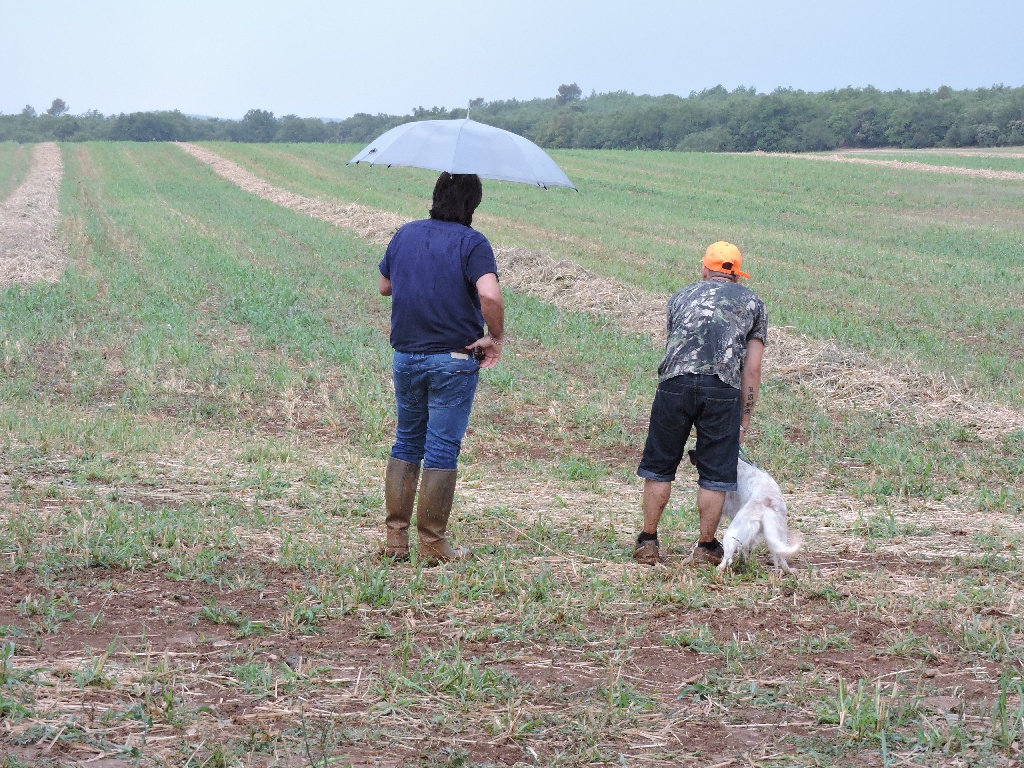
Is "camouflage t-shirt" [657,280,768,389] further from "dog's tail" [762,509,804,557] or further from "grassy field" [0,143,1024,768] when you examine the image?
"grassy field" [0,143,1024,768]

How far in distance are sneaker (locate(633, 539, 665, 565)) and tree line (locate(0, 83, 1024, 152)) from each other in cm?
4125

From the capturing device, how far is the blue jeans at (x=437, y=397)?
5.11 metres

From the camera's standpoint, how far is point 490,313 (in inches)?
200

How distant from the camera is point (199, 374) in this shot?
9.98m

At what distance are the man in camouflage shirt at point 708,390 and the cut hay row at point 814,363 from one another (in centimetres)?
428

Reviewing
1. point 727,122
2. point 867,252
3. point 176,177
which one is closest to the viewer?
point 867,252

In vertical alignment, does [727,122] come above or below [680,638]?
above

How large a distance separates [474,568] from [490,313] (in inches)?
49.4

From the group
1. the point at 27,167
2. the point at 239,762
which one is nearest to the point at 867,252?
the point at 239,762

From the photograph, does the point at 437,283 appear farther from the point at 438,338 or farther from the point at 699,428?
the point at 699,428

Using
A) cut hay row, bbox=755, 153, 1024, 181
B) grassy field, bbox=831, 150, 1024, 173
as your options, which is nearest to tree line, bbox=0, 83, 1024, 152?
grassy field, bbox=831, 150, 1024, 173

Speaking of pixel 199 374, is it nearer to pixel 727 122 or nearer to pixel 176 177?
pixel 176 177

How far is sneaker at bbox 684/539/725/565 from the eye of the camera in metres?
5.39

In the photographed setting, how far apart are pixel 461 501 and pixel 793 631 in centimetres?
267
